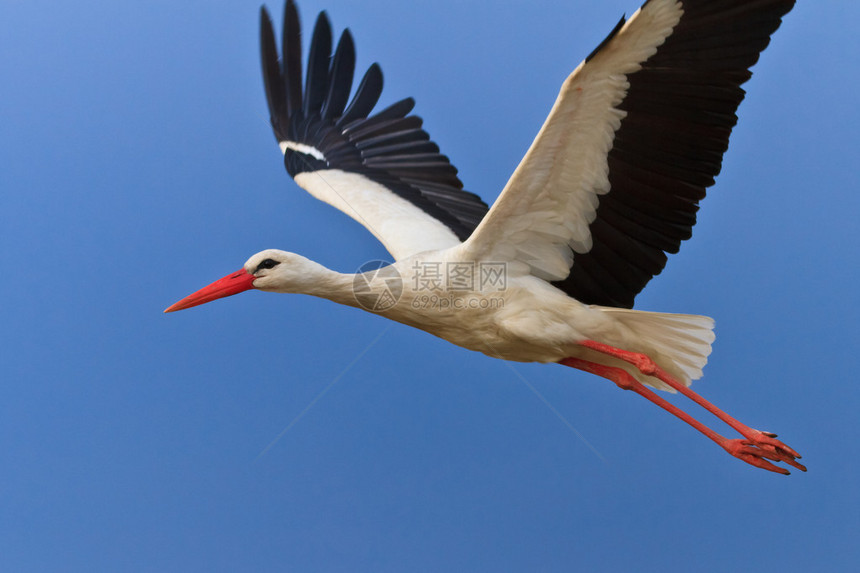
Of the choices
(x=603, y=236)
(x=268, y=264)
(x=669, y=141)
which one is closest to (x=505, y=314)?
(x=603, y=236)

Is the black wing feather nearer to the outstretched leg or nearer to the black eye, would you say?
the outstretched leg

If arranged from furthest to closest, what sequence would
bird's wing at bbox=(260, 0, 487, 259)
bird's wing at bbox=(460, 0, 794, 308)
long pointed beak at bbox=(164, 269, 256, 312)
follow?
1. bird's wing at bbox=(260, 0, 487, 259)
2. long pointed beak at bbox=(164, 269, 256, 312)
3. bird's wing at bbox=(460, 0, 794, 308)

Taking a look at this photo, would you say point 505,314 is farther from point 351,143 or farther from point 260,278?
point 351,143

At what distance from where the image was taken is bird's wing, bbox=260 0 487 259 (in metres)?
4.30

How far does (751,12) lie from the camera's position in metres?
2.80

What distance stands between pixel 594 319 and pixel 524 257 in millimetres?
353

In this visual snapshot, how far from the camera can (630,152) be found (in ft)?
9.97

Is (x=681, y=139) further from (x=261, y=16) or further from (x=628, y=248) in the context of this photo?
(x=261, y=16)

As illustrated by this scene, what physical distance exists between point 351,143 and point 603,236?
1941mm

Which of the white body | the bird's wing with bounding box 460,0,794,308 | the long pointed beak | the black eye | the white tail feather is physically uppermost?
the bird's wing with bounding box 460,0,794,308

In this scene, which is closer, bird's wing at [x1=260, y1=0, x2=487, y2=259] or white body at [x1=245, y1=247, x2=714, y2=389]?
white body at [x1=245, y1=247, x2=714, y2=389]

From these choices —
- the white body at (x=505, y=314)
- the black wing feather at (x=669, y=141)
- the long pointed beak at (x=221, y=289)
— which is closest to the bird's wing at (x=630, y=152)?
the black wing feather at (x=669, y=141)

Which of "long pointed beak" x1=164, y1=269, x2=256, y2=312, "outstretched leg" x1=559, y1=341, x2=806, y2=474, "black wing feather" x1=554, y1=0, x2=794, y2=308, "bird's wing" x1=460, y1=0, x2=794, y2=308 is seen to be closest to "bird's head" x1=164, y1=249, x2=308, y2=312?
"long pointed beak" x1=164, y1=269, x2=256, y2=312

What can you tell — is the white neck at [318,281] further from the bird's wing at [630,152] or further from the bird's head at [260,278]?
the bird's wing at [630,152]
